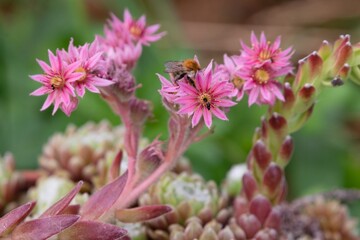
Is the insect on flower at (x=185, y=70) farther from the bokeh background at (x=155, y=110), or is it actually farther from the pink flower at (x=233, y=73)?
the bokeh background at (x=155, y=110)

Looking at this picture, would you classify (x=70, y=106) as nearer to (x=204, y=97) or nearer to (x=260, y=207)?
(x=204, y=97)

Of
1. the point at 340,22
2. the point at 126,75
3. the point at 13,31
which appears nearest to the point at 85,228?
the point at 126,75

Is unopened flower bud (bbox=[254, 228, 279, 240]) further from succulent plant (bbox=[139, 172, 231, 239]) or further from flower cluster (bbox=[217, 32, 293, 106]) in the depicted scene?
flower cluster (bbox=[217, 32, 293, 106])

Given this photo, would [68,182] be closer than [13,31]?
Yes

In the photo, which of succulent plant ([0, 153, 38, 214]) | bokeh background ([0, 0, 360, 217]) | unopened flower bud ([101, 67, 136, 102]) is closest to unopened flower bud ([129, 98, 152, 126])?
unopened flower bud ([101, 67, 136, 102])

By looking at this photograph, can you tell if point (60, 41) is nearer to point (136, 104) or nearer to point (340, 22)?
point (136, 104)

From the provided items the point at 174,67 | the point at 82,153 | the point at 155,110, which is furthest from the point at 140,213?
the point at 155,110

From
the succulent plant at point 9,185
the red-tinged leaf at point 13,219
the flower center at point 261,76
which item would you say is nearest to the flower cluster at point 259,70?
the flower center at point 261,76
